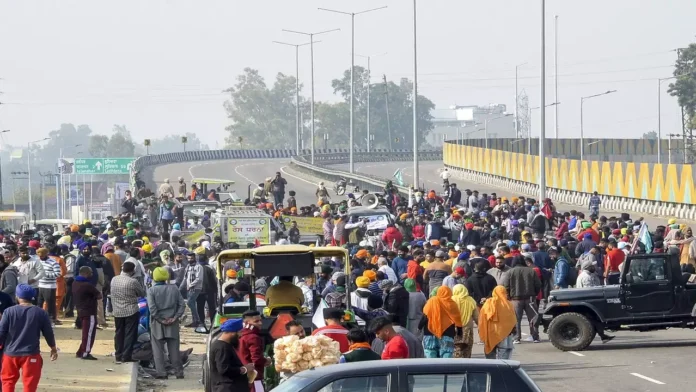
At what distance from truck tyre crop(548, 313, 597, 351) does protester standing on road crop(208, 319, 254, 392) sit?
9.35m

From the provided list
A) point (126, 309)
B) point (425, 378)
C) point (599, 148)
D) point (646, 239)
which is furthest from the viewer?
point (599, 148)

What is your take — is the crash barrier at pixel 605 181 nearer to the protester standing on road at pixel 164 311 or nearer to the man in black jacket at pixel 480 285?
the man in black jacket at pixel 480 285

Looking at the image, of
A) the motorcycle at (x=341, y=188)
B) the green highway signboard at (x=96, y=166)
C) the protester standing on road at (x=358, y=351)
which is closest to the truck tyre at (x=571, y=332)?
the protester standing on road at (x=358, y=351)

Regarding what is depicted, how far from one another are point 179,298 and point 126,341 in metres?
1.26

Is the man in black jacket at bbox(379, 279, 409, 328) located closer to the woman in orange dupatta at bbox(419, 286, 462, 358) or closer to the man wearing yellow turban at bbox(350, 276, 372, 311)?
the man wearing yellow turban at bbox(350, 276, 372, 311)

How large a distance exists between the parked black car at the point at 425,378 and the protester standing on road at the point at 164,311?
855cm

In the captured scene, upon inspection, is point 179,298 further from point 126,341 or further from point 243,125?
point 243,125

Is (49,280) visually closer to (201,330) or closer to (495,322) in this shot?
(201,330)

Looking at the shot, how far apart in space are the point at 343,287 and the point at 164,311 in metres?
2.60

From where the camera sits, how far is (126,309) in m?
18.2

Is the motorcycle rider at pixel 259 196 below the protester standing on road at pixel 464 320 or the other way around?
the other way around

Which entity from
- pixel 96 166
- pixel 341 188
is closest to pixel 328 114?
pixel 96 166

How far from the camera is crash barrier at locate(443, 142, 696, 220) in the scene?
47594 mm

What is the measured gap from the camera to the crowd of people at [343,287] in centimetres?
1402
